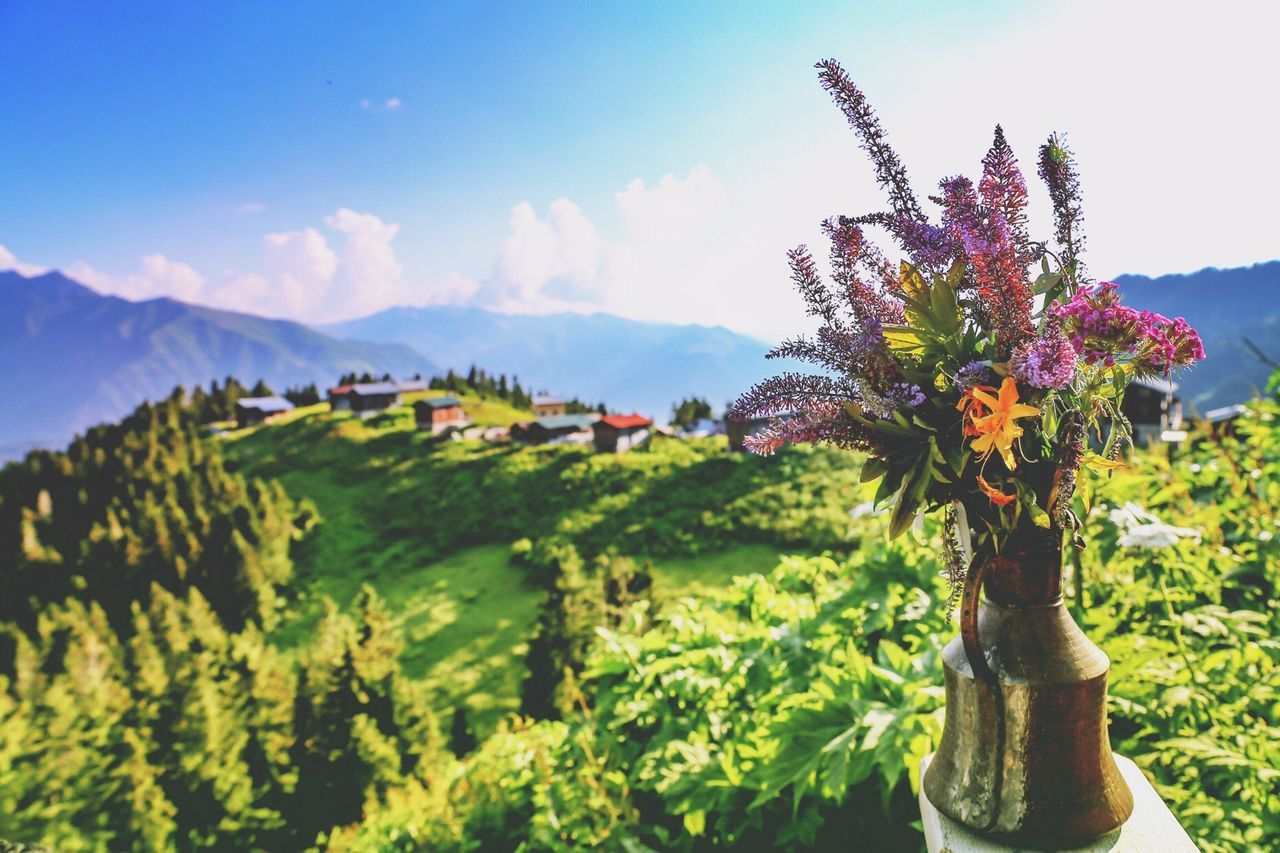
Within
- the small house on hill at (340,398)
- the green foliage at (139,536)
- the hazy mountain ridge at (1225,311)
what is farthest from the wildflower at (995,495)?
the hazy mountain ridge at (1225,311)

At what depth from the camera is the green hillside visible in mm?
23391

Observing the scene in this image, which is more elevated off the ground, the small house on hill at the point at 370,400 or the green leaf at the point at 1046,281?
the green leaf at the point at 1046,281

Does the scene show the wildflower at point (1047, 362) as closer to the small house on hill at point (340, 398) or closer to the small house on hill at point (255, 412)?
the small house on hill at point (340, 398)

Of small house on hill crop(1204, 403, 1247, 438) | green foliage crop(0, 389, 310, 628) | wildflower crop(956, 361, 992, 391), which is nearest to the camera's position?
wildflower crop(956, 361, 992, 391)

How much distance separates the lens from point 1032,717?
4.68 feet

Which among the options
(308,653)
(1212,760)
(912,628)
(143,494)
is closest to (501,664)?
(308,653)

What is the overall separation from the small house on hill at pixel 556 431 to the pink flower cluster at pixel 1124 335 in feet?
141

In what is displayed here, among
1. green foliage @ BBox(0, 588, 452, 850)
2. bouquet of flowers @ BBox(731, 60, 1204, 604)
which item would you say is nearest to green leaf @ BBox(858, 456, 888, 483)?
bouquet of flowers @ BBox(731, 60, 1204, 604)

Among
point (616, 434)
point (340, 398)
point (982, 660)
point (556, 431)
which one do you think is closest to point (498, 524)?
point (616, 434)

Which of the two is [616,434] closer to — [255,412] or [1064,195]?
[255,412]

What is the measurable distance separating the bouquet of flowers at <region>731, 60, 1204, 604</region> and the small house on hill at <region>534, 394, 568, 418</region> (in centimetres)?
6448

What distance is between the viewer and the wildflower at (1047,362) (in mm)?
1232

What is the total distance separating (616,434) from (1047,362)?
4179 cm

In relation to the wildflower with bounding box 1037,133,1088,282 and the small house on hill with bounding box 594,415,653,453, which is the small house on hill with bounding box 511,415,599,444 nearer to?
the small house on hill with bounding box 594,415,653,453
